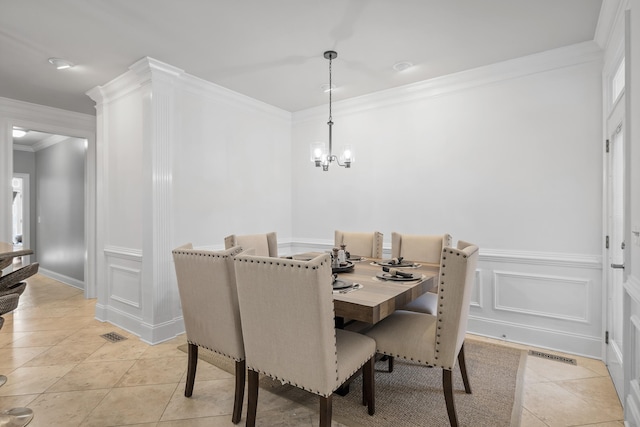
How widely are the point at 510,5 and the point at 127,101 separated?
3.56 metres

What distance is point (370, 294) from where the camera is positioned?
189 cm

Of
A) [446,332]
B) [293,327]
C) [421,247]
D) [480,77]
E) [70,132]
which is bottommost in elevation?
[446,332]

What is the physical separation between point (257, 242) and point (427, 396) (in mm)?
2019

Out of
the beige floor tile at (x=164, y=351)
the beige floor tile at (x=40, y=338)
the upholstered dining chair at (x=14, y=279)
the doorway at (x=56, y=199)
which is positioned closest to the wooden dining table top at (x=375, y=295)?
the beige floor tile at (x=164, y=351)

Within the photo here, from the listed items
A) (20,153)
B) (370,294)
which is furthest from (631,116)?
(20,153)

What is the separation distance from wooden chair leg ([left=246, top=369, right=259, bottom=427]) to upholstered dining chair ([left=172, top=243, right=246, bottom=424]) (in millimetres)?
146

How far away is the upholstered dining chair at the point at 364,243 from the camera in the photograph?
3402 millimetres

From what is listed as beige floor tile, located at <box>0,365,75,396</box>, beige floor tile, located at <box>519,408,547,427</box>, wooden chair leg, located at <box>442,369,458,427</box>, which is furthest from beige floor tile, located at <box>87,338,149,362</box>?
beige floor tile, located at <box>519,408,547,427</box>

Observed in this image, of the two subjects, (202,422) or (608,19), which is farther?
(608,19)

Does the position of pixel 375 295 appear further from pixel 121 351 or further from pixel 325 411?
pixel 121 351

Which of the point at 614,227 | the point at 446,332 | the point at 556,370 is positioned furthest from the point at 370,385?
the point at 614,227

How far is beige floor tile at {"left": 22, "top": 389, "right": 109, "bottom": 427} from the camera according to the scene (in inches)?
78.0

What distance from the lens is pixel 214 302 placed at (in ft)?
6.43

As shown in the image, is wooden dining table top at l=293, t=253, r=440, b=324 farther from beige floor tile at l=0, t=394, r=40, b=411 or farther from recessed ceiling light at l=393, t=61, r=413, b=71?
beige floor tile at l=0, t=394, r=40, b=411
